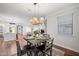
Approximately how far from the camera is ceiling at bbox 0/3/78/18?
64.1 inches

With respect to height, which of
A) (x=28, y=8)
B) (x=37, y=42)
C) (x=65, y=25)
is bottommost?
(x=37, y=42)

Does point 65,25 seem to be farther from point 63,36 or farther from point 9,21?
point 9,21

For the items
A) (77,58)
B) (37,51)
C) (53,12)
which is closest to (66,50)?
(77,58)

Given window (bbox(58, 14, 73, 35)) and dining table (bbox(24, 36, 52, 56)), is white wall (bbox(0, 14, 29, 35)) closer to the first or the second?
dining table (bbox(24, 36, 52, 56))

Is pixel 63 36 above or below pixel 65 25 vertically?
below

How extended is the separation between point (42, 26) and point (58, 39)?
0.33 meters

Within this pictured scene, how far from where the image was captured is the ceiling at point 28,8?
5.34 feet

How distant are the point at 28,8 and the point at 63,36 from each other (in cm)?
70

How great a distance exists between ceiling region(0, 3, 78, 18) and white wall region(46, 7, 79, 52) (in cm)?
7

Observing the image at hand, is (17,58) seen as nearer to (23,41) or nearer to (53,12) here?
(23,41)

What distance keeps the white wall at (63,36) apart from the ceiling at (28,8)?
0.07m

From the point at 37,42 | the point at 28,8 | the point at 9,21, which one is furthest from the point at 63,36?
the point at 9,21

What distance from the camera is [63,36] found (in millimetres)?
1673

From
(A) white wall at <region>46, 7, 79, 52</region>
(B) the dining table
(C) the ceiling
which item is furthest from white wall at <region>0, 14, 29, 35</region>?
(A) white wall at <region>46, 7, 79, 52</region>
